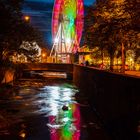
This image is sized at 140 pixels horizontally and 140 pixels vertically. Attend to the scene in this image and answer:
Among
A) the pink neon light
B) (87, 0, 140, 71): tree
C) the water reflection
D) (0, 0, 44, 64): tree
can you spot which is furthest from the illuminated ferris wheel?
(87, 0, 140, 71): tree

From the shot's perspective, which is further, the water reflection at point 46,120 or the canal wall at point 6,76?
the canal wall at point 6,76

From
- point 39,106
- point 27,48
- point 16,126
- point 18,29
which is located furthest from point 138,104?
point 27,48

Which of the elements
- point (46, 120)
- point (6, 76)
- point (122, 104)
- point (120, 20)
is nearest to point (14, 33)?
point (6, 76)

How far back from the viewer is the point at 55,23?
234ft

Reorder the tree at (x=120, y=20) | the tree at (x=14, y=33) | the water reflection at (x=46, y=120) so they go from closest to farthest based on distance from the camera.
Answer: the tree at (x=120, y=20) → the water reflection at (x=46, y=120) → the tree at (x=14, y=33)

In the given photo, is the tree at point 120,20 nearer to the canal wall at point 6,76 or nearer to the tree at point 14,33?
the tree at point 14,33

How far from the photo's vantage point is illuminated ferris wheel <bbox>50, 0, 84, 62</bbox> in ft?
221

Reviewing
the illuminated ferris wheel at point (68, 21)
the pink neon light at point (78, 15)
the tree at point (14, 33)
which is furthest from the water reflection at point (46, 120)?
the pink neon light at point (78, 15)

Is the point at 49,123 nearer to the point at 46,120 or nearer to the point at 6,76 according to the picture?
the point at 46,120

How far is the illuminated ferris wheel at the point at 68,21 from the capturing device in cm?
6726

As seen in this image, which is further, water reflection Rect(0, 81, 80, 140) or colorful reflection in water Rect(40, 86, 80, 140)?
water reflection Rect(0, 81, 80, 140)

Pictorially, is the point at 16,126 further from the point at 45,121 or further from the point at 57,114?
the point at 57,114

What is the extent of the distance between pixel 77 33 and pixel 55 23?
204 inches

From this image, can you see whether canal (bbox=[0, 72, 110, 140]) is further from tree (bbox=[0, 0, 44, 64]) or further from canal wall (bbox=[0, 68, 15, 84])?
canal wall (bbox=[0, 68, 15, 84])
